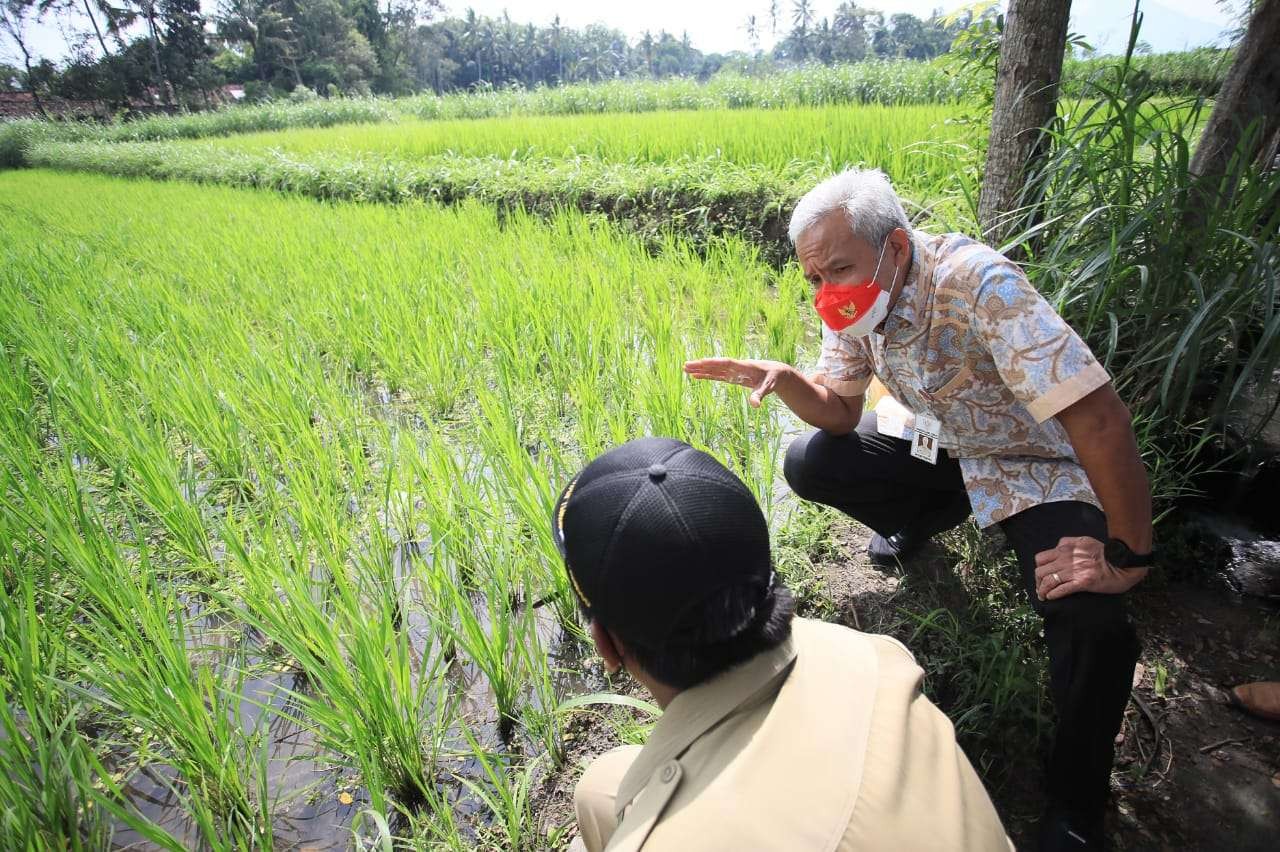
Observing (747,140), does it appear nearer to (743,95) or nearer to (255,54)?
(743,95)

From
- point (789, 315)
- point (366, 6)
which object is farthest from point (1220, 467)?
point (366, 6)

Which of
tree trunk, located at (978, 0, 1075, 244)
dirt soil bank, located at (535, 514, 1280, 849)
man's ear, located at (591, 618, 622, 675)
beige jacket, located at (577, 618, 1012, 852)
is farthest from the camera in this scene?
tree trunk, located at (978, 0, 1075, 244)

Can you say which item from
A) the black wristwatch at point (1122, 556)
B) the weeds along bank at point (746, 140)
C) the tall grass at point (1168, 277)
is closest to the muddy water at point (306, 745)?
the black wristwatch at point (1122, 556)

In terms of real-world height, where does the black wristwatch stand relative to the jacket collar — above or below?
below

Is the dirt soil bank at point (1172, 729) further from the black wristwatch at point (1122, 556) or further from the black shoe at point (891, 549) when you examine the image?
the black wristwatch at point (1122, 556)

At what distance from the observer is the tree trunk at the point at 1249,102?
1.73 metres

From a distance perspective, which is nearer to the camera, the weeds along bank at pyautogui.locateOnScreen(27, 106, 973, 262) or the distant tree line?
the weeds along bank at pyautogui.locateOnScreen(27, 106, 973, 262)

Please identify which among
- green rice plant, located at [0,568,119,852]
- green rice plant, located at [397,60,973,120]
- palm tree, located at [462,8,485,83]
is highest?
palm tree, located at [462,8,485,83]

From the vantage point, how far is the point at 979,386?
1.35m

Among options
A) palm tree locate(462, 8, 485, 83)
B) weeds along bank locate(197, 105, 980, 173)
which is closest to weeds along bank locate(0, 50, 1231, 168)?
weeds along bank locate(197, 105, 980, 173)

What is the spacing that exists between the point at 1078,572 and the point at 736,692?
2.67 feet

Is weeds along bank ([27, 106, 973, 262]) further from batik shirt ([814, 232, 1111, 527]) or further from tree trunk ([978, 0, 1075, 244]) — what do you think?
batik shirt ([814, 232, 1111, 527])

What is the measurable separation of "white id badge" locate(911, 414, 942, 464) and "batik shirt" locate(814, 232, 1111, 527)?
28mm

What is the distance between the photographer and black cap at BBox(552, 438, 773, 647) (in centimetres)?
72
